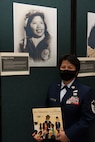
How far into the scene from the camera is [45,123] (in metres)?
1.98

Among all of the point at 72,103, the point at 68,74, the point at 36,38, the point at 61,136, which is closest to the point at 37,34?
the point at 36,38

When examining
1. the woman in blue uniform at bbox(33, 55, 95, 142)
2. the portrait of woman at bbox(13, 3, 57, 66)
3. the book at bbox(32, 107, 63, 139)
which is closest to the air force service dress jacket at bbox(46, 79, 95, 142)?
the woman in blue uniform at bbox(33, 55, 95, 142)

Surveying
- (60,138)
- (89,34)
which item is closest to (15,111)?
(60,138)

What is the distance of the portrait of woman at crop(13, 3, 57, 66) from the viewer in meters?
2.25

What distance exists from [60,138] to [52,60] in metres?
0.77

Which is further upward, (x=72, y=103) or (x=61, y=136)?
(x=72, y=103)

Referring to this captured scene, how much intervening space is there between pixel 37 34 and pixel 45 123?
815 mm

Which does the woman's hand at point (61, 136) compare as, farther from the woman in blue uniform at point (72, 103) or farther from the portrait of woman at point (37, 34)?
the portrait of woman at point (37, 34)

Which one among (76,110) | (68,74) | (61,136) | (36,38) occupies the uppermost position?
(36,38)

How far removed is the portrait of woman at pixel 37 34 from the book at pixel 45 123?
0.52 m

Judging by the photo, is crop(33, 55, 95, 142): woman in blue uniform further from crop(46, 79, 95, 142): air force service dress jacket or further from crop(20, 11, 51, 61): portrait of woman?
crop(20, 11, 51, 61): portrait of woman

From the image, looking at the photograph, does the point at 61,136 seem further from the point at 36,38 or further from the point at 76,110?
the point at 36,38

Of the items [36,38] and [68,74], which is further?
[36,38]

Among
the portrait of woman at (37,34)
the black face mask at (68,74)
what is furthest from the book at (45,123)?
the portrait of woman at (37,34)
